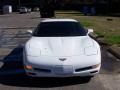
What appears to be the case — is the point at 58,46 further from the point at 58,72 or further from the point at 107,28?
the point at 107,28

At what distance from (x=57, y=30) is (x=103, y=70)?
167cm

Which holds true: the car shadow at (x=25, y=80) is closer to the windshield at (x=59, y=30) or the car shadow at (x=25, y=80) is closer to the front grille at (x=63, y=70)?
the front grille at (x=63, y=70)

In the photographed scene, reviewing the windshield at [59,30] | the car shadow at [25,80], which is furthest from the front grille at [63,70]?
the windshield at [59,30]

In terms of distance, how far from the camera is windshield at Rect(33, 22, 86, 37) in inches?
403

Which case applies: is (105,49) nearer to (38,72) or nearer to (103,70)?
(103,70)

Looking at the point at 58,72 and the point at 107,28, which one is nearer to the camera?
the point at 58,72

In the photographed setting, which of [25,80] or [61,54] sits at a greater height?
[61,54]

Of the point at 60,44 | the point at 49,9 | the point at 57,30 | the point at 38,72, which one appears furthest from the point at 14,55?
the point at 49,9

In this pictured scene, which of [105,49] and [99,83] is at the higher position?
[99,83]

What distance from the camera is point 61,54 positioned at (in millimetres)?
8695

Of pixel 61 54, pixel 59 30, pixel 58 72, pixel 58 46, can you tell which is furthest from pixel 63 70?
pixel 59 30

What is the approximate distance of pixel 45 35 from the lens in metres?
10.2

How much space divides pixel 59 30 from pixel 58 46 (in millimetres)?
1300

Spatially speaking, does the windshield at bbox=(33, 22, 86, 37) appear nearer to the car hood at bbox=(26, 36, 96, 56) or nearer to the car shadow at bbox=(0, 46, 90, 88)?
the car hood at bbox=(26, 36, 96, 56)
